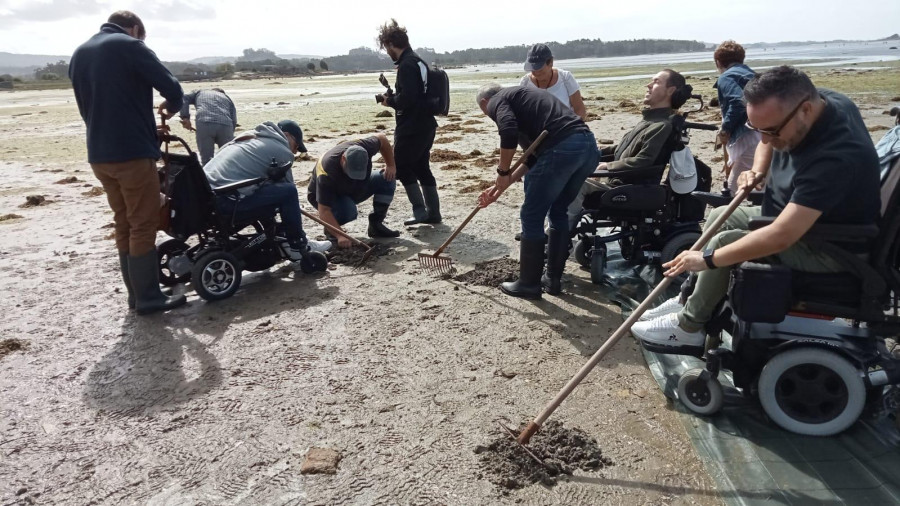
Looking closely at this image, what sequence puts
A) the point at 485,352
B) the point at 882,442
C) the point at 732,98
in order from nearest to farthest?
the point at 882,442, the point at 485,352, the point at 732,98

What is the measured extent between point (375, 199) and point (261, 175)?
165 cm

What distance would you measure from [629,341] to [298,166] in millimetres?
7963

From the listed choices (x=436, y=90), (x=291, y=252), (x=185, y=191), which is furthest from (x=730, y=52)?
(x=185, y=191)

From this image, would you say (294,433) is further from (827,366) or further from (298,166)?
(298,166)

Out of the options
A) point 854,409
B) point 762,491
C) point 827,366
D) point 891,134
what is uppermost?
point 891,134

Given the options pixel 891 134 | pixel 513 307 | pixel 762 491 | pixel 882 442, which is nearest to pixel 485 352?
pixel 513 307

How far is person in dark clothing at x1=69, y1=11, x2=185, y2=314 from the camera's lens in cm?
428

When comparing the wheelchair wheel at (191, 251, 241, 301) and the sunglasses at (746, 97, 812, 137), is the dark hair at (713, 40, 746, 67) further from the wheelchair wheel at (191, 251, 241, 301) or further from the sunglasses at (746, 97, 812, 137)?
the wheelchair wheel at (191, 251, 241, 301)

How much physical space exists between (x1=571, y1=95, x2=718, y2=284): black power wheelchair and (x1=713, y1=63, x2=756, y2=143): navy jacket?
0.71 feet

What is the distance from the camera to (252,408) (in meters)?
3.43

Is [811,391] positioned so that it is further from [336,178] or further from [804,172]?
[336,178]

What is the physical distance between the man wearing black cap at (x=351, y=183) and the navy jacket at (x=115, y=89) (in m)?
1.83

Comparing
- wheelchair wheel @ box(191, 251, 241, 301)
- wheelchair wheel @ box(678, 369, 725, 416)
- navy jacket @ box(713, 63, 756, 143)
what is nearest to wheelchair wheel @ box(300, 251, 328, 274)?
wheelchair wheel @ box(191, 251, 241, 301)

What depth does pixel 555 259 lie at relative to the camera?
15.7 ft
